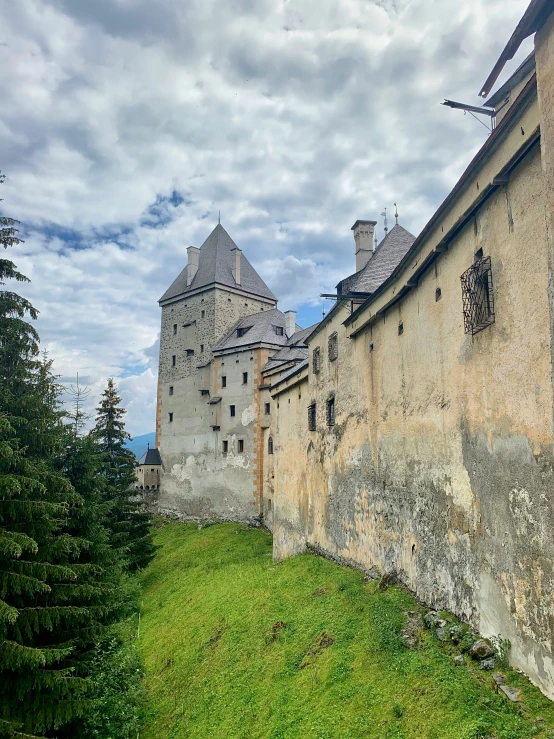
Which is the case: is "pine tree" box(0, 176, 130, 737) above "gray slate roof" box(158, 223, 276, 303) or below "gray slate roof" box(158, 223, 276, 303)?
below

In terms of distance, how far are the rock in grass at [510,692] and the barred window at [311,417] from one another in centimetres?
1195

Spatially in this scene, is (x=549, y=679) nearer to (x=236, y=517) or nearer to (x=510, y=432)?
(x=510, y=432)

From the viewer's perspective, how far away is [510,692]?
19.9ft

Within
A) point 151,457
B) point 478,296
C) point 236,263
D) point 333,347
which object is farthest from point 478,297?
point 151,457

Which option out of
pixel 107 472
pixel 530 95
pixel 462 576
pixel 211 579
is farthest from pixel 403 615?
pixel 107 472

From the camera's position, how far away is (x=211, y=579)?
69.1ft

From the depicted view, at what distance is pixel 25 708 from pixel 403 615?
7.07 m

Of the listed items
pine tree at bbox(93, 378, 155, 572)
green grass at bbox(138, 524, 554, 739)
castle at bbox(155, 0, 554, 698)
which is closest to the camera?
castle at bbox(155, 0, 554, 698)

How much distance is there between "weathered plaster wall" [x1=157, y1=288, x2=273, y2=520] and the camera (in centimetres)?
3219

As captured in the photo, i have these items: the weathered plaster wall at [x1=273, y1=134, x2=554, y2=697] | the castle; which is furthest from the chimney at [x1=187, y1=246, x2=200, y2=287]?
the weathered plaster wall at [x1=273, y1=134, x2=554, y2=697]

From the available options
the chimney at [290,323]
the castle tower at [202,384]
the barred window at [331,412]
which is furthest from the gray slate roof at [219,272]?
the barred window at [331,412]

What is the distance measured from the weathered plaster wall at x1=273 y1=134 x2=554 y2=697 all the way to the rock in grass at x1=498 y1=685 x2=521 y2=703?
289 millimetres

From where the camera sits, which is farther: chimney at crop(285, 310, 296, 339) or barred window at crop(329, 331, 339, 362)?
chimney at crop(285, 310, 296, 339)

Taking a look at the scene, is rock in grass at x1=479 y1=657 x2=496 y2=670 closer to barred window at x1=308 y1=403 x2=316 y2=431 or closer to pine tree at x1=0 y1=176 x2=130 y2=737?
pine tree at x1=0 y1=176 x2=130 y2=737
